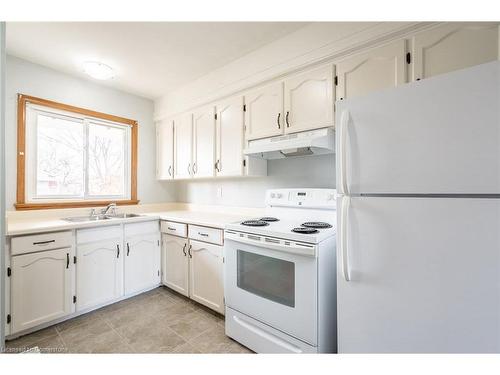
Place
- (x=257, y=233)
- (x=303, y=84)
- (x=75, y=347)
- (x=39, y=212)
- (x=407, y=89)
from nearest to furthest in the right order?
(x=407, y=89), (x=257, y=233), (x=75, y=347), (x=303, y=84), (x=39, y=212)

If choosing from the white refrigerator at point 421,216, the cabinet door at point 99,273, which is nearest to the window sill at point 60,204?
the cabinet door at point 99,273

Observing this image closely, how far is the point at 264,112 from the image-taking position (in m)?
2.06

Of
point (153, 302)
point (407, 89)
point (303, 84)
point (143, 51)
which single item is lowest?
point (153, 302)

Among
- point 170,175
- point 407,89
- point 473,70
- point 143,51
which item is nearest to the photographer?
point 473,70

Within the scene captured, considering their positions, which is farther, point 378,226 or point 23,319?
point 23,319

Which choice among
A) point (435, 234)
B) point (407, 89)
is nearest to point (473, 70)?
point (407, 89)

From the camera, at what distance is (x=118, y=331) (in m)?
1.85

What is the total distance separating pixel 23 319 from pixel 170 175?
1842mm

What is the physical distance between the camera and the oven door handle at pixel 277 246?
1.32 meters

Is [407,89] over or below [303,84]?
below

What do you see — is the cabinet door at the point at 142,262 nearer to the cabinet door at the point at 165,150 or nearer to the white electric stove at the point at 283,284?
the cabinet door at the point at 165,150

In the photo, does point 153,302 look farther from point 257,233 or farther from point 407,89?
point 407,89

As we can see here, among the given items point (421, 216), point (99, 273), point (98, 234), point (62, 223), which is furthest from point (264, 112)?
point (99, 273)

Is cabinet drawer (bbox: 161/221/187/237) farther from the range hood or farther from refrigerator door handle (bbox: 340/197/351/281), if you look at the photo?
refrigerator door handle (bbox: 340/197/351/281)
